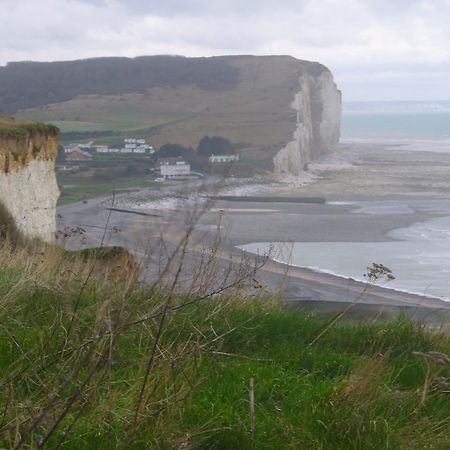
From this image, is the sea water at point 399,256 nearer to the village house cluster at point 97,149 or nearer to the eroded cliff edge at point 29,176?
the eroded cliff edge at point 29,176

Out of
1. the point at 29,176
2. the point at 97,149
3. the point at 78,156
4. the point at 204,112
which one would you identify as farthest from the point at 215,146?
the point at 29,176

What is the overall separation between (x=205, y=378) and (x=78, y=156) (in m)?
44.5

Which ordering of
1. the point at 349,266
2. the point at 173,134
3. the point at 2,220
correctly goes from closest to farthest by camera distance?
Answer: the point at 2,220 → the point at 349,266 → the point at 173,134

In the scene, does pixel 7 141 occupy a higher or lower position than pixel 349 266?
higher

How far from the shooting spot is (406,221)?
2683 centimetres

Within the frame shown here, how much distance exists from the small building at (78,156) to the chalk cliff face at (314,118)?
10.9 metres

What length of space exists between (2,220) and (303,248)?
34.7 ft

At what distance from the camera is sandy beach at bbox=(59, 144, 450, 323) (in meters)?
15.0

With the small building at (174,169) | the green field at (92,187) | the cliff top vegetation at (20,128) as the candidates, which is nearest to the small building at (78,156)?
the small building at (174,169)

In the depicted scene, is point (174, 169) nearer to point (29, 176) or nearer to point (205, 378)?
point (29, 176)

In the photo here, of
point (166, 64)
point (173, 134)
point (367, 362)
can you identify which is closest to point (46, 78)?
point (166, 64)

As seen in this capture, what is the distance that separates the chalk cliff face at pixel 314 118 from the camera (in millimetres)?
52613

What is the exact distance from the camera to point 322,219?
2761 cm

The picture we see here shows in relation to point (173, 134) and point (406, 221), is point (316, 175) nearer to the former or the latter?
point (173, 134)
